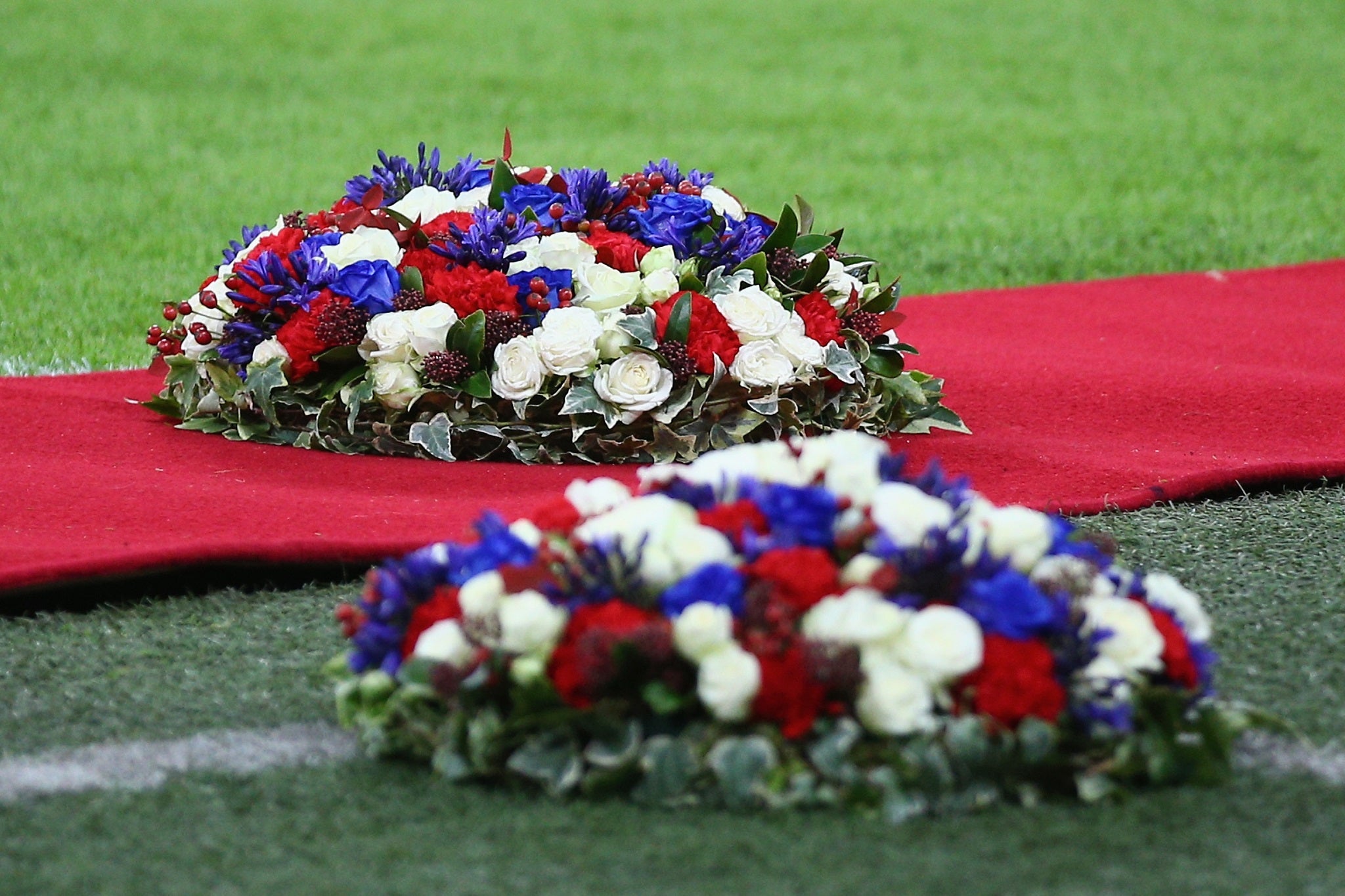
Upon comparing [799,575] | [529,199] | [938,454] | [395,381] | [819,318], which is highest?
[529,199]

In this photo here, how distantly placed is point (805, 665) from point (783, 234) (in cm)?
196

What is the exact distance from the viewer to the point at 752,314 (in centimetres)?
341

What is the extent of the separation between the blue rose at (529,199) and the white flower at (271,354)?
0.53 m

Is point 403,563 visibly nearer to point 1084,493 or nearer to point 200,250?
point 1084,493

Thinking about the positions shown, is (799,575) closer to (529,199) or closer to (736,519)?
(736,519)

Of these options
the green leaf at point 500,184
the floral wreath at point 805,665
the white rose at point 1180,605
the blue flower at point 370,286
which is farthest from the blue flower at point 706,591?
the green leaf at point 500,184

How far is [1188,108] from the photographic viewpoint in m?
10.6

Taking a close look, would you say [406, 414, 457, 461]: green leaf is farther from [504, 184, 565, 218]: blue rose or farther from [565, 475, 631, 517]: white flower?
[565, 475, 631, 517]: white flower

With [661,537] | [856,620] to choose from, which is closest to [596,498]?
[661,537]

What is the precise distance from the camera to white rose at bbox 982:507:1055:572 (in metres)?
1.92

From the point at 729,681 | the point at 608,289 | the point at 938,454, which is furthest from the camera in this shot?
the point at 938,454

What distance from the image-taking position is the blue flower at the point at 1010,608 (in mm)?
1819

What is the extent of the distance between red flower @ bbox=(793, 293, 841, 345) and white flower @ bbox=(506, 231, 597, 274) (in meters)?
0.43

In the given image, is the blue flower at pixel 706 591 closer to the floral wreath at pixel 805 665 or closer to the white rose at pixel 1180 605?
the floral wreath at pixel 805 665
